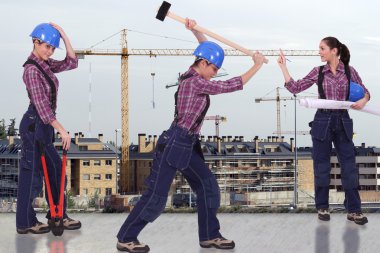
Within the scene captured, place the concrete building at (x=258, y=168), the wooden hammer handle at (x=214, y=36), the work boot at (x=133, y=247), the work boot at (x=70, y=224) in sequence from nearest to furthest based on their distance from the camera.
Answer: the work boot at (x=133, y=247)
the wooden hammer handle at (x=214, y=36)
the work boot at (x=70, y=224)
the concrete building at (x=258, y=168)

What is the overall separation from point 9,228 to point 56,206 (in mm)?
1120

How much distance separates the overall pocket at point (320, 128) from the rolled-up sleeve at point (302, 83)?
414 mm

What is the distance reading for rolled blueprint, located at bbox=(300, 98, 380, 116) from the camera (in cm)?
827

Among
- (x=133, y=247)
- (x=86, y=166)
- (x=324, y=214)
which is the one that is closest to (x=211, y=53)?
(x=133, y=247)

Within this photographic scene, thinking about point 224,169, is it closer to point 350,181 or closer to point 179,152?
point 350,181

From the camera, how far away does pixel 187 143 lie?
7434mm

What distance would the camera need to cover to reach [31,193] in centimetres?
886

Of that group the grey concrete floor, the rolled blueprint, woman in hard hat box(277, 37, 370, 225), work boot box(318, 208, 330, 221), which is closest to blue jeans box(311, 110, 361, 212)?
woman in hard hat box(277, 37, 370, 225)

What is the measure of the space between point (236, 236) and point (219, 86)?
2348 mm

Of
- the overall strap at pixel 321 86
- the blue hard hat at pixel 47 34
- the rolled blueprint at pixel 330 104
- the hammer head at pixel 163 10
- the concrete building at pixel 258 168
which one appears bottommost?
the concrete building at pixel 258 168

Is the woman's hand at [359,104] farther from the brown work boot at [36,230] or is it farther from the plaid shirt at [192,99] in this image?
the brown work boot at [36,230]

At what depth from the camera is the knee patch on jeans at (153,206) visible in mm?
7578

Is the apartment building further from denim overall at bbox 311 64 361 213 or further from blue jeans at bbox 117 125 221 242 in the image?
blue jeans at bbox 117 125 221 242

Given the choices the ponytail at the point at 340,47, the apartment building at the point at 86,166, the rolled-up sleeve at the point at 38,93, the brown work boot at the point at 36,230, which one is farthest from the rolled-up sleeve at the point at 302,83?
the apartment building at the point at 86,166
